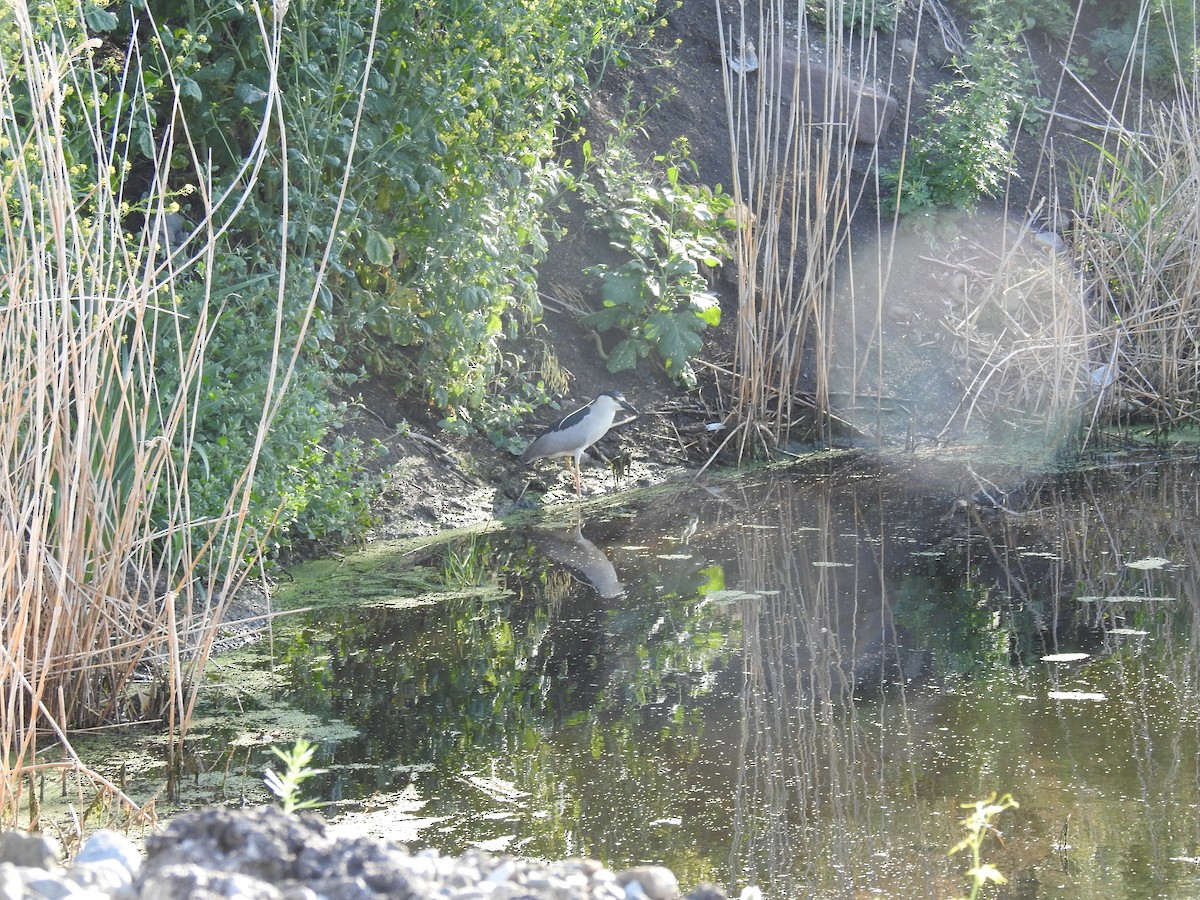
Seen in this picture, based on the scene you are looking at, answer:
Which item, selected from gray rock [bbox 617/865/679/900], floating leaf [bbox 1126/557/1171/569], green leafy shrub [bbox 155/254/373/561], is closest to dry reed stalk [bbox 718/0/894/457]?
floating leaf [bbox 1126/557/1171/569]

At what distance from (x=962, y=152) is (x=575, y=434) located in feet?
10.2

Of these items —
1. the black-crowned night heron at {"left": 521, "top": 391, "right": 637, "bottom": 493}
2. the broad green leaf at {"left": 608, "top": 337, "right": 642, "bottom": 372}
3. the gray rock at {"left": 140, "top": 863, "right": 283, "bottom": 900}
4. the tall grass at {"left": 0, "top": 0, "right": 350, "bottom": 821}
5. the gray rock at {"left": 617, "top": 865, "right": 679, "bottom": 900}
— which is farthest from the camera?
the broad green leaf at {"left": 608, "top": 337, "right": 642, "bottom": 372}

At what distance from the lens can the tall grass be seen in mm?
2209

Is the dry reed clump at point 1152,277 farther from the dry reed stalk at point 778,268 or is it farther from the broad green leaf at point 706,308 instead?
the broad green leaf at point 706,308

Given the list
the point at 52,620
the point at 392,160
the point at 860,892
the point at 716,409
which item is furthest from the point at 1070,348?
the point at 52,620

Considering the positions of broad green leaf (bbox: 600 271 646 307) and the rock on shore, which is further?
broad green leaf (bbox: 600 271 646 307)

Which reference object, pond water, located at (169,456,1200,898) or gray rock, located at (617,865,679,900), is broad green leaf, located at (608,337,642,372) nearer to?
pond water, located at (169,456,1200,898)

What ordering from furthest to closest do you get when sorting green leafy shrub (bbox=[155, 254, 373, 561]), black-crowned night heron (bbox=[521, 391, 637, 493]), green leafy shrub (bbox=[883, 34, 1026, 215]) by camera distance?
green leafy shrub (bbox=[883, 34, 1026, 215]) < black-crowned night heron (bbox=[521, 391, 637, 493]) < green leafy shrub (bbox=[155, 254, 373, 561])

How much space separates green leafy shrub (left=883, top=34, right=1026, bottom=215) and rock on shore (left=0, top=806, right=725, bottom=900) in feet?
19.2

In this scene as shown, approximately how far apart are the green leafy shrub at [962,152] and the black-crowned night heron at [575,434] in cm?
250

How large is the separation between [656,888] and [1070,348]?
4.76 m

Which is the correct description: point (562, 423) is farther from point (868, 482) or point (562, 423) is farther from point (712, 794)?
point (712, 794)

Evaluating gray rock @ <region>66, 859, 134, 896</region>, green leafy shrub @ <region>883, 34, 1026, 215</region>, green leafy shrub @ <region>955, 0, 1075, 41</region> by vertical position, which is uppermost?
green leafy shrub @ <region>955, 0, 1075, 41</region>

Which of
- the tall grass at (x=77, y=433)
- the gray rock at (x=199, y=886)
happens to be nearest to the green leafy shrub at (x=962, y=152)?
the tall grass at (x=77, y=433)
